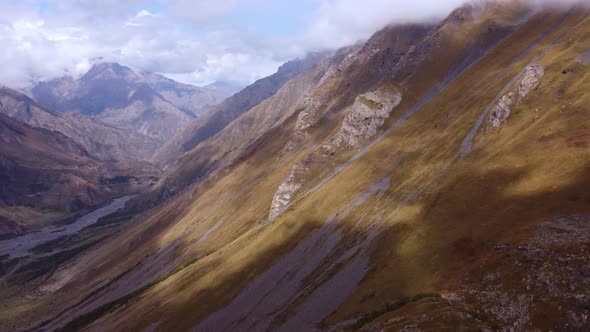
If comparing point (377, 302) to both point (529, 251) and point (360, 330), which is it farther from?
point (529, 251)

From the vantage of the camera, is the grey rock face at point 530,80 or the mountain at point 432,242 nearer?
the mountain at point 432,242

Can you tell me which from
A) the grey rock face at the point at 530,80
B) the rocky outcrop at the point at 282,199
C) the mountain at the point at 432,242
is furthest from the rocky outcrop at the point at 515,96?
the rocky outcrop at the point at 282,199

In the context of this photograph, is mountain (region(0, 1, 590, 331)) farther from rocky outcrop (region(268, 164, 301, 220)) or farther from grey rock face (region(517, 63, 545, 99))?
rocky outcrop (region(268, 164, 301, 220))

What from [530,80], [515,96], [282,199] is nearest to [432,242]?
[515,96]

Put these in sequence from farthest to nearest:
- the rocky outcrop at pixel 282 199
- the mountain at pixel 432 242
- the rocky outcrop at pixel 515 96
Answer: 1. the rocky outcrop at pixel 282 199
2. the rocky outcrop at pixel 515 96
3. the mountain at pixel 432 242

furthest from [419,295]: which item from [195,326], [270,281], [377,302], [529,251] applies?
Answer: [195,326]

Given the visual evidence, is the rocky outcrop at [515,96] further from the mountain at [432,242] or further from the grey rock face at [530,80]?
the mountain at [432,242]

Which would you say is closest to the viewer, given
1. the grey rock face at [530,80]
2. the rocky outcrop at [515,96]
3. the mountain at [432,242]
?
the mountain at [432,242]

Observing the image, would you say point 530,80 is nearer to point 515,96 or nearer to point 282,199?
point 515,96
